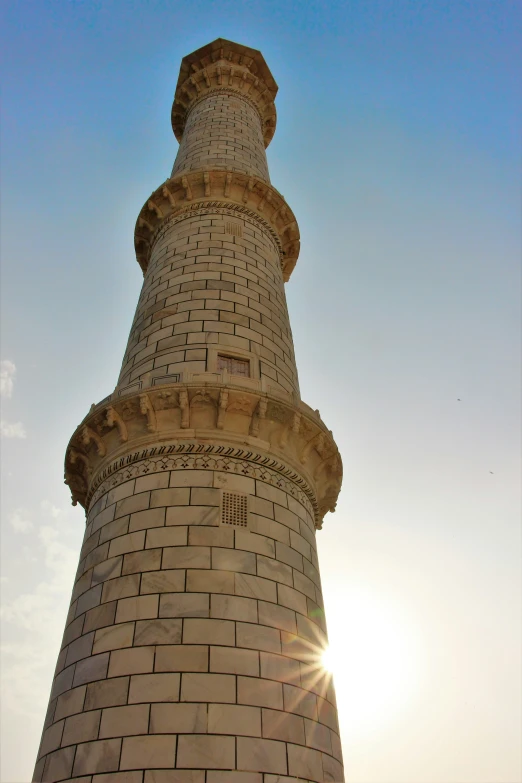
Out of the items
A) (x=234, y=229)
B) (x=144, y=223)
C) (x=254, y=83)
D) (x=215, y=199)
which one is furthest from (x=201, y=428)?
(x=254, y=83)

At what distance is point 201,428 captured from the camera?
9.24m

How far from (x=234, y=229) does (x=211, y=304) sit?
122 inches

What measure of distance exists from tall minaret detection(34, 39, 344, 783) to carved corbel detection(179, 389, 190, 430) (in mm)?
21

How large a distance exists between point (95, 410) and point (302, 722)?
17.8 ft

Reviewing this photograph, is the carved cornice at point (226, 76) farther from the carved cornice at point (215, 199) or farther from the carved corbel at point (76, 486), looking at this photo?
the carved corbel at point (76, 486)

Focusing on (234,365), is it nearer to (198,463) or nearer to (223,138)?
(198,463)

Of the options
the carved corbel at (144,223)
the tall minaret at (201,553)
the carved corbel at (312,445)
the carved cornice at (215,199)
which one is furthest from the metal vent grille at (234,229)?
the carved corbel at (312,445)

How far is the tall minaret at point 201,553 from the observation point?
21.2ft

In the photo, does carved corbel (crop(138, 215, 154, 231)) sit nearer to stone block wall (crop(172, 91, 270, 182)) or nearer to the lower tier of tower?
stone block wall (crop(172, 91, 270, 182))

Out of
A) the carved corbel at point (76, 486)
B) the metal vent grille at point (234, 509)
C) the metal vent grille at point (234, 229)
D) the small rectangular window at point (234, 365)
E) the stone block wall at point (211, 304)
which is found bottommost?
the metal vent grille at point (234, 509)

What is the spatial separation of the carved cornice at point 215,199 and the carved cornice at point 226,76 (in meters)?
8.47

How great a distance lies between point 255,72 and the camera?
22406mm

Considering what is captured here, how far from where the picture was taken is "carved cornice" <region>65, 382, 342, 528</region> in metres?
9.16

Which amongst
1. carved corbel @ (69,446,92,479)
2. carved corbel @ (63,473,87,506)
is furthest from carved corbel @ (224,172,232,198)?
carved corbel @ (63,473,87,506)
